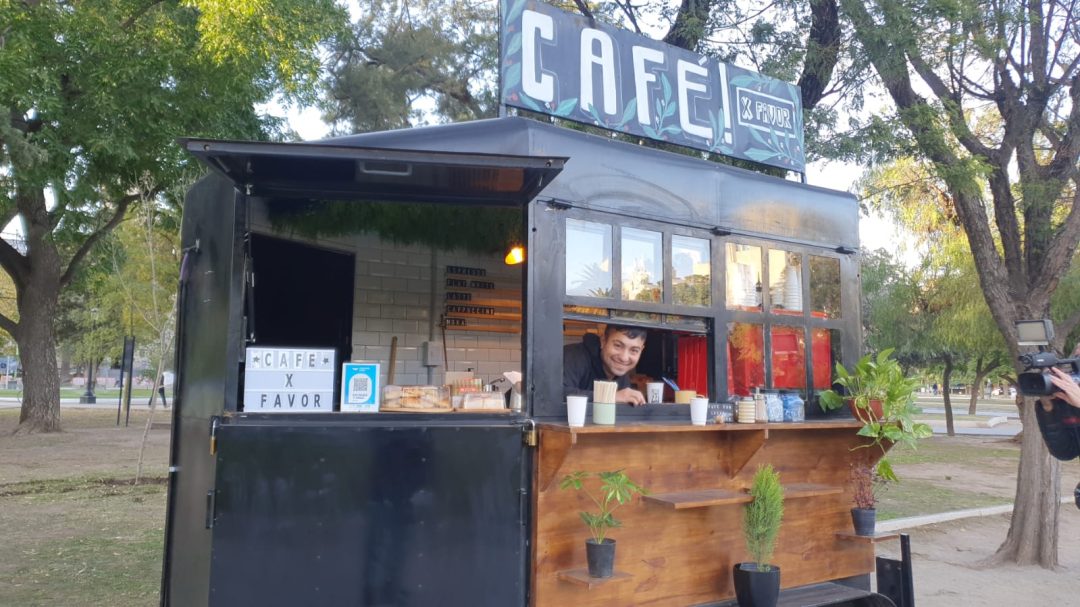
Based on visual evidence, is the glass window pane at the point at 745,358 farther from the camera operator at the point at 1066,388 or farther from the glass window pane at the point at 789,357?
the camera operator at the point at 1066,388

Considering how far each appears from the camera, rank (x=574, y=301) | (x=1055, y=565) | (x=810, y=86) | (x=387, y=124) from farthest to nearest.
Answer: (x=387, y=124), (x=810, y=86), (x=1055, y=565), (x=574, y=301)

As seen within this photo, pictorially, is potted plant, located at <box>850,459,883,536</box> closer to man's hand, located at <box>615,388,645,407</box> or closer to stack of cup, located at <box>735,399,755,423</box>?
stack of cup, located at <box>735,399,755,423</box>

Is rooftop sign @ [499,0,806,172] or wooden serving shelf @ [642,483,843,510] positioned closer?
wooden serving shelf @ [642,483,843,510]

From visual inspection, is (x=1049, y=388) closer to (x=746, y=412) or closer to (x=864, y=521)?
(x=864, y=521)

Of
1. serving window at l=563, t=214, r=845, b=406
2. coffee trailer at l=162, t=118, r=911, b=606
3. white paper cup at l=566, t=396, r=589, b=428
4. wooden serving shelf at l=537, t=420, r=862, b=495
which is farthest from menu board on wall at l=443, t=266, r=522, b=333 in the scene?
white paper cup at l=566, t=396, r=589, b=428

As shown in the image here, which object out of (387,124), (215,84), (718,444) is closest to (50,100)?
(215,84)

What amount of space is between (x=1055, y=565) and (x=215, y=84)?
12687 mm

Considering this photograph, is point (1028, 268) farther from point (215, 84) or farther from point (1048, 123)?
point (215, 84)

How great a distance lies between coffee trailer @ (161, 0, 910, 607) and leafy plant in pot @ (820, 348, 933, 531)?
6.7 inches

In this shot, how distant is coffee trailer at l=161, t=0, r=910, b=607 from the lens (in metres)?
3.48

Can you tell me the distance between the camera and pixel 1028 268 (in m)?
8.08

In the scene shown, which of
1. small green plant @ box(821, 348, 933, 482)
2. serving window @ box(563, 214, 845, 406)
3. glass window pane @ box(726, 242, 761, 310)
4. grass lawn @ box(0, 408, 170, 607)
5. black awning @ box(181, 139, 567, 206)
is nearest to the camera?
black awning @ box(181, 139, 567, 206)

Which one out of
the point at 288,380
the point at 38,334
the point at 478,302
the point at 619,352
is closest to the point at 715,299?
the point at 619,352

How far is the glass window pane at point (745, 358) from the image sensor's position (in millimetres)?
4758
